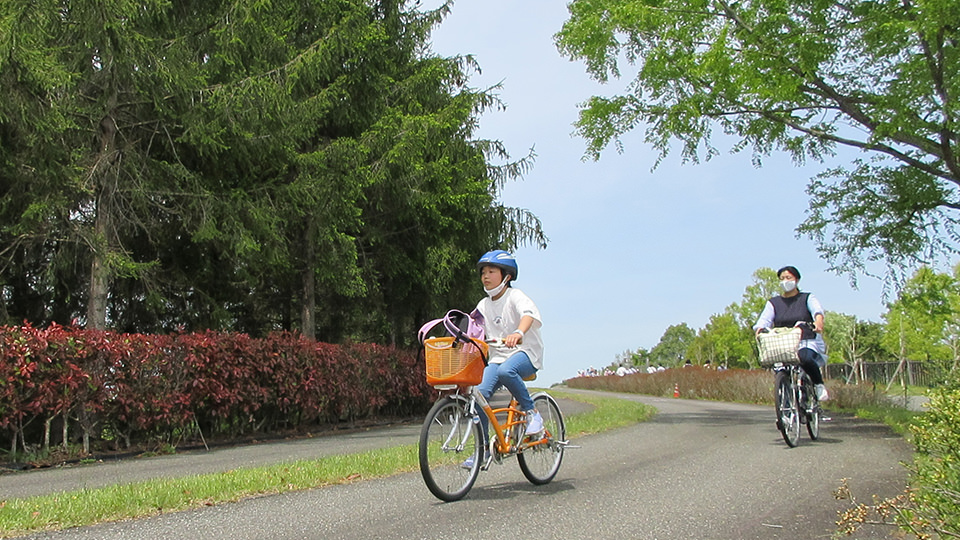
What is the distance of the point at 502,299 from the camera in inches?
245

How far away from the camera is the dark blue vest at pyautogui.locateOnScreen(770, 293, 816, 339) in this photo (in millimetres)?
9586

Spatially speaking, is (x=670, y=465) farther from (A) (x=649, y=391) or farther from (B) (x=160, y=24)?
(A) (x=649, y=391)

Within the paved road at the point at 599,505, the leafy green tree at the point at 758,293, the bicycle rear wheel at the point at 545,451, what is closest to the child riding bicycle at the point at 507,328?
the bicycle rear wheel at the point at 545,451

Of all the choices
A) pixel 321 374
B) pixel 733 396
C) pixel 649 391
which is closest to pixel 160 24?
pixel 321 374

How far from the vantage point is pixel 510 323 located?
243 inches

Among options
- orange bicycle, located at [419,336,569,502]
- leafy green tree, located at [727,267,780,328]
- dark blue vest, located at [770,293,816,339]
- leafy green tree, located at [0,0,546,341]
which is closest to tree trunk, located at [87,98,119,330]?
leafy green tree, located at [0,0,546,341]

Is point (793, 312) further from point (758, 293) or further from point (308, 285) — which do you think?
point (758, 293)

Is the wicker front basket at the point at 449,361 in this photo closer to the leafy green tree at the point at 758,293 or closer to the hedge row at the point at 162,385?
the hedge row at the point at 162,385

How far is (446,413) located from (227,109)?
10516 mm

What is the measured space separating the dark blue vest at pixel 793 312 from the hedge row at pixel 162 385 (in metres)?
4.60

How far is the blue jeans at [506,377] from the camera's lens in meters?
6.02

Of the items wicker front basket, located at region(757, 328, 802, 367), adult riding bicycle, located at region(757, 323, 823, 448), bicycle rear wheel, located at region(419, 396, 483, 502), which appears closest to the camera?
bicycle rear wheel, located at region(419, 396, 483, 502)

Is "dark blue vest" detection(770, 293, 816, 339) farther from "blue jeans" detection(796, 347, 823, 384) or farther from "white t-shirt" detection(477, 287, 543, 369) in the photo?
"white t-shirt" detection(477, 287, 543, 369)

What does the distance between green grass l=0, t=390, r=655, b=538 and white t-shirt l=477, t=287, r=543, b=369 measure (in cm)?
199
